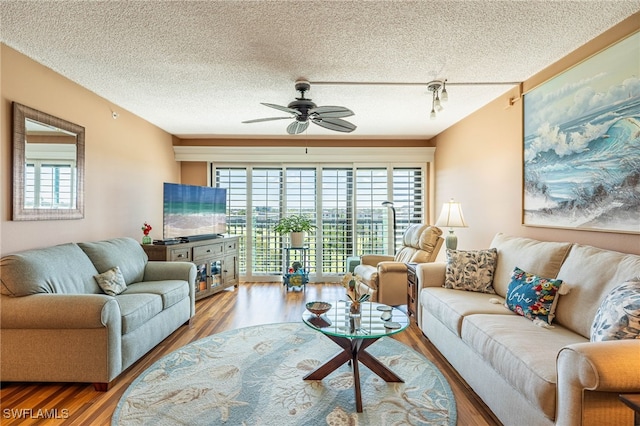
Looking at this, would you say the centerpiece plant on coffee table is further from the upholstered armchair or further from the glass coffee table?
the upholstered armchair

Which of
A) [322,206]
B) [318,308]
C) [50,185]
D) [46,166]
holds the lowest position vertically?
[318,308]

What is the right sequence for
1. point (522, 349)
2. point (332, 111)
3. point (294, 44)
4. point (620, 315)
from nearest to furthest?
point (620, 315) < point (522, 349) < point (294, 44) < point (332, 111)

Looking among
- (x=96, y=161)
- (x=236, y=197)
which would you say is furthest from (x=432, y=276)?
(x=96, y=161)

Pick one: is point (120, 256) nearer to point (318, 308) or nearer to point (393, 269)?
point (318, 308)

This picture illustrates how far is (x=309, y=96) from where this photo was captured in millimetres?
3338

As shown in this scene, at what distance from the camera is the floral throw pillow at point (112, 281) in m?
2.71

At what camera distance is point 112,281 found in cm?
277

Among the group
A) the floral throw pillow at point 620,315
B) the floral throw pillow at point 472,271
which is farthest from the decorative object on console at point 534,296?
the floral throw pillow at point 472,271

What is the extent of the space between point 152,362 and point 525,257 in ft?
10.5

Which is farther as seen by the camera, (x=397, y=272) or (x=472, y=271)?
(x=397, y=272)

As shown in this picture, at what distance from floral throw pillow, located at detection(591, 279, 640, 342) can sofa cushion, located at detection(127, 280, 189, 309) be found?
3138 millimetres

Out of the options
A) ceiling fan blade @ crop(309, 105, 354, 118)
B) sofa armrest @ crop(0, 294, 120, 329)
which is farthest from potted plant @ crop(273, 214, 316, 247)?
sofa armrest @ crop(0, 294, 120, 329)

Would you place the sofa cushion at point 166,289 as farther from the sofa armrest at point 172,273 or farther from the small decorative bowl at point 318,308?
the small decorative bowl at point 318,308

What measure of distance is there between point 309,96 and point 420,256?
229 cm
